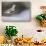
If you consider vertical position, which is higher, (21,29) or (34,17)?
(34,17)

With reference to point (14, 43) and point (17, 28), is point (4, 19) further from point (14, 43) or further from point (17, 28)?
point (14, 43)

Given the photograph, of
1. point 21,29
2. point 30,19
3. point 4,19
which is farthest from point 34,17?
point 4,19

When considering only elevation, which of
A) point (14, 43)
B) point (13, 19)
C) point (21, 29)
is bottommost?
point (14, 43)

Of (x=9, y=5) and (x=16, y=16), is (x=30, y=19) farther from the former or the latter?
(x=9, y=5)

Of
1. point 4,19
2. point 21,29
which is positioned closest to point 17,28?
point 21,29

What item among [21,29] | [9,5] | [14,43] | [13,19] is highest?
[9,5]

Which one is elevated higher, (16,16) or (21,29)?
(16,16)
